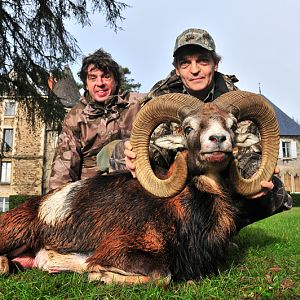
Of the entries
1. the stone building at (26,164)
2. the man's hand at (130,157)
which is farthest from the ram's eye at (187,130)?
the stone building at (26,164)

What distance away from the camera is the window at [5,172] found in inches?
1748

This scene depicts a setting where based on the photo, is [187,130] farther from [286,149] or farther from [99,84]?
[286,149]

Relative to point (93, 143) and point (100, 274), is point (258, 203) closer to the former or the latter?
point (100, 274)

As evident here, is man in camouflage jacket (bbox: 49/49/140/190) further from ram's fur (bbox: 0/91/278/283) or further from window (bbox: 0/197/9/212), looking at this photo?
window (bbox: 0/197/9/212)

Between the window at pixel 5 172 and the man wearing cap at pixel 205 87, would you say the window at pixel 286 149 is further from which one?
the man wearing cap at pixel 205 87

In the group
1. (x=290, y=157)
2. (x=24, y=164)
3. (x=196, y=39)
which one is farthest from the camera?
(x=290, y=157)

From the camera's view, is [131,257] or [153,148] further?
[153,148]

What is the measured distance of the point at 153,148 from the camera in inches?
182

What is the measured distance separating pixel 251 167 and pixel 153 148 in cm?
113

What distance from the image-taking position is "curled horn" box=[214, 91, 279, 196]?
3926 mm

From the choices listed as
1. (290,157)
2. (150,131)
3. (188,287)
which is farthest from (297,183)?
(188,287)

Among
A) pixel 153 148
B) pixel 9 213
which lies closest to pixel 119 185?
pixel 153 148

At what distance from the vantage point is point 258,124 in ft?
13.8

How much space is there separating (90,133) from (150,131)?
2.15 meters
